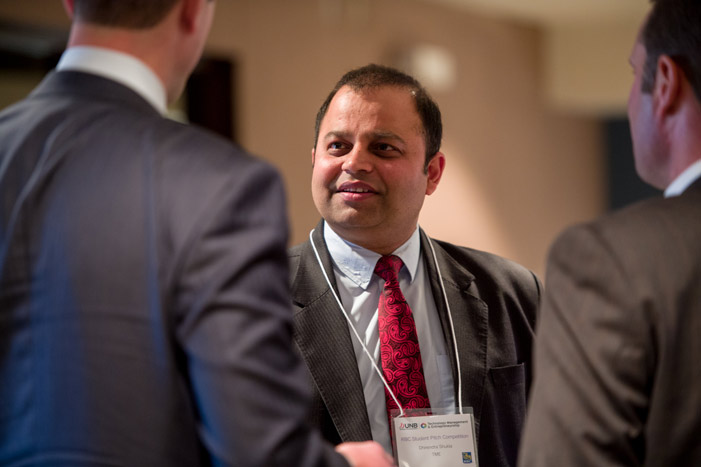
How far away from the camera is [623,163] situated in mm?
6902

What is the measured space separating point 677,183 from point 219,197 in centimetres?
71

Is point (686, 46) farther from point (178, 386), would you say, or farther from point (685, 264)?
point (178, 386)

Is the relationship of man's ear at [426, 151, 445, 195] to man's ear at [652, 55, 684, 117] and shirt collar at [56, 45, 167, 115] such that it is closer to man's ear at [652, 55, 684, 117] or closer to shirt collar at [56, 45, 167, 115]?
man's ear at [652, 55, 684, 117]

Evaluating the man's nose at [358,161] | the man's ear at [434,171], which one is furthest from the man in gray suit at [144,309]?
the man's ear at [434,171]

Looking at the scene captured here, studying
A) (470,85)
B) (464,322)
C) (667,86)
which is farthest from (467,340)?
(470,85)

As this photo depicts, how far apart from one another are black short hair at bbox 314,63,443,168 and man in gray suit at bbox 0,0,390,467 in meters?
1.00

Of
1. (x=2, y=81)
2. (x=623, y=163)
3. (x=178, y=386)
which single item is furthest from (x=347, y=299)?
(x=623, y=163)

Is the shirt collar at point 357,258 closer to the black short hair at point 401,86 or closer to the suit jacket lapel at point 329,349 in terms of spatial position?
the suit jacket lapel at point 329,349

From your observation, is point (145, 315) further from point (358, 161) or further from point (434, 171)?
point (434, 171)

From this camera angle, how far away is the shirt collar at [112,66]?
0.99 m

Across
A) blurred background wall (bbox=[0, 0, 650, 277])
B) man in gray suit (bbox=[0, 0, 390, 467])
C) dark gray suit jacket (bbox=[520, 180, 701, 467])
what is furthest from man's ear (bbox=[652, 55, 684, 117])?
blurred background wall (bbox=[0, 0, 650, 277])

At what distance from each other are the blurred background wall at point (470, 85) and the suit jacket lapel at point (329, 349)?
253cm

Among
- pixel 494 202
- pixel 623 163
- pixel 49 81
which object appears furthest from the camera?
pixel 623 163

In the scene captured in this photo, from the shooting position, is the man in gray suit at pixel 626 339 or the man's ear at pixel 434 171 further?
the man's ear at pixel 434 171
